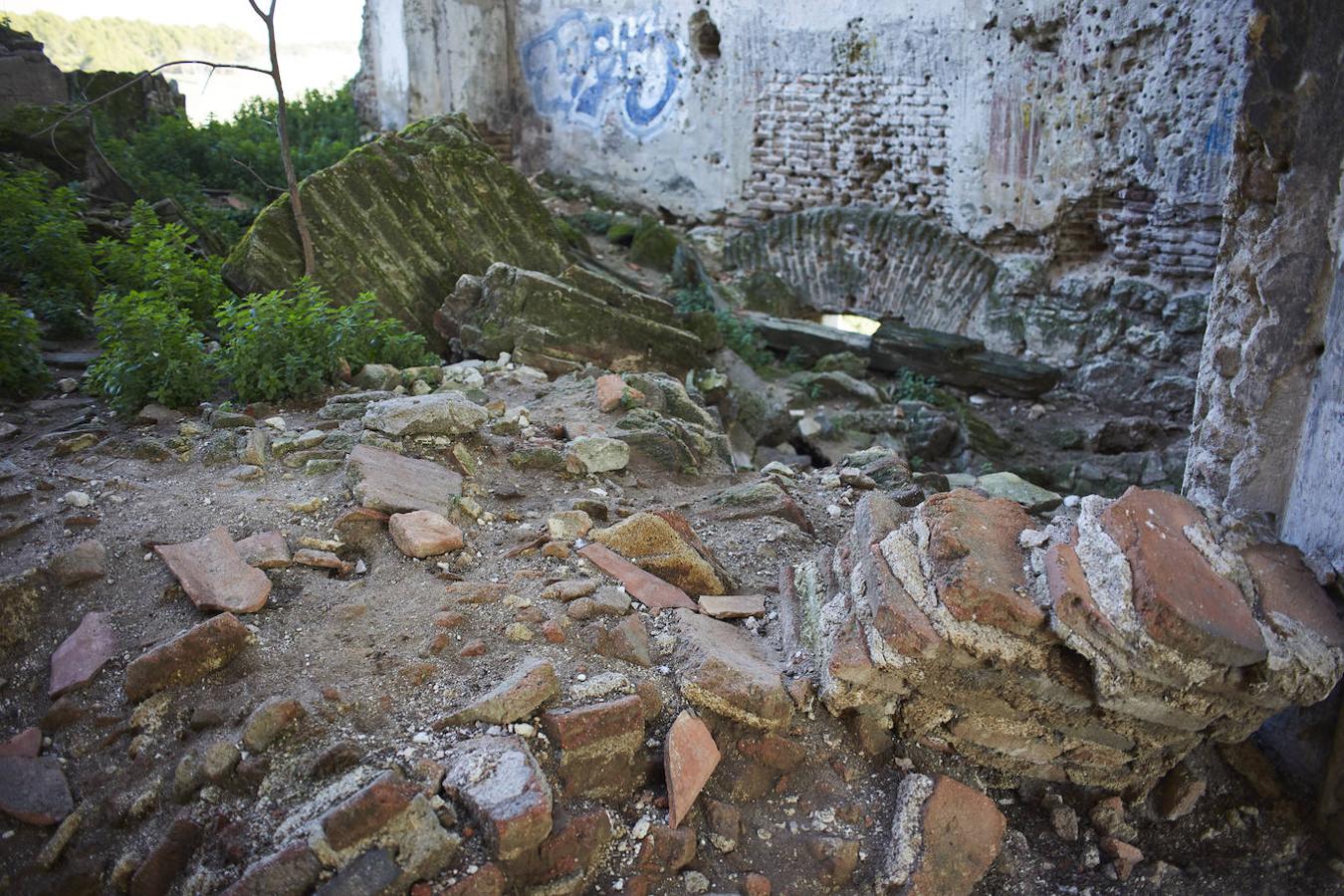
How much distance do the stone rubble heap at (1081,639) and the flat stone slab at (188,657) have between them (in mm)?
1319

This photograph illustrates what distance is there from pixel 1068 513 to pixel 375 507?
1.88 meters

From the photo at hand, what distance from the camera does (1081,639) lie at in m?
1.88

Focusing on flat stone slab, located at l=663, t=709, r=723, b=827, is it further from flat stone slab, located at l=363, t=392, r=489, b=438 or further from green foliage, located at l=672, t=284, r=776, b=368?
green foliage, located at l=672, t=284, r=776, b=368

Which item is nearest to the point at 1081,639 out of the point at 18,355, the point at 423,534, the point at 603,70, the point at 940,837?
the point at 940,837

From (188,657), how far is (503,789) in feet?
2.64

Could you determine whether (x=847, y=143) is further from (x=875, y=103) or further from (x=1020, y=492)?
(x=1020, y=492)

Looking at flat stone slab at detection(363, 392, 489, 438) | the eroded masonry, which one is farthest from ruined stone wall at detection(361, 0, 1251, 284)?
flat stone slab at detection(363, 392, 489, 438)

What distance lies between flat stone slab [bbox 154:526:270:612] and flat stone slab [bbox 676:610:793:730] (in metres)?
1.05

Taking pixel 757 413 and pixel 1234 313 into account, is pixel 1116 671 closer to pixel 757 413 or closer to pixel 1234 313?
pixel 1234 313

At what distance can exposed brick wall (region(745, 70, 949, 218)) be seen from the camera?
297 inches

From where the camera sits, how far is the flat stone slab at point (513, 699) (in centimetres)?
192

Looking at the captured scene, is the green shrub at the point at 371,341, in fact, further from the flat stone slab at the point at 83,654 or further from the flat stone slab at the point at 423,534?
the flat stone slab at the point at 83,654

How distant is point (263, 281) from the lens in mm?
4777

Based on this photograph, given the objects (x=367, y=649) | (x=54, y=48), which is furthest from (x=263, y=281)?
(x=54, y=48)
